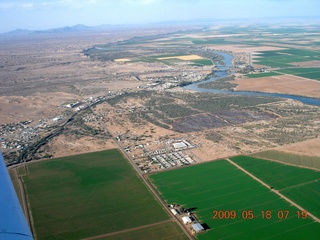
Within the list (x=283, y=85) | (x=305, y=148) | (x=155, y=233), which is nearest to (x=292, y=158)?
(x=305, y=148)

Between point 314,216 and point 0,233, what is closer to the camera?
point 0,233

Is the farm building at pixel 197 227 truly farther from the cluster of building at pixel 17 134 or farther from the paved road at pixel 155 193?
the cluster of building at pixel 17 134

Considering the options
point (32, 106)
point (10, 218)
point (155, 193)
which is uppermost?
point (10, 218)

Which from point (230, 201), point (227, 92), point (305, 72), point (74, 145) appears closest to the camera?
point (230, 201)

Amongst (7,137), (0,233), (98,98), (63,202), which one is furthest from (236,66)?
(0,233)

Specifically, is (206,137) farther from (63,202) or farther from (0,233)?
(0,233)

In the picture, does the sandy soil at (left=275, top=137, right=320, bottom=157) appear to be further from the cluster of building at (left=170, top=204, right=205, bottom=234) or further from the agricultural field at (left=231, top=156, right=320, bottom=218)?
the cluster of building at (left=170, top=204, right=205, bottom=234)

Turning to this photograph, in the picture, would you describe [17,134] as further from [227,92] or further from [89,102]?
[227,92]

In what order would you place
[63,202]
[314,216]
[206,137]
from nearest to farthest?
[314,216] → [63,202] → [206,137]
